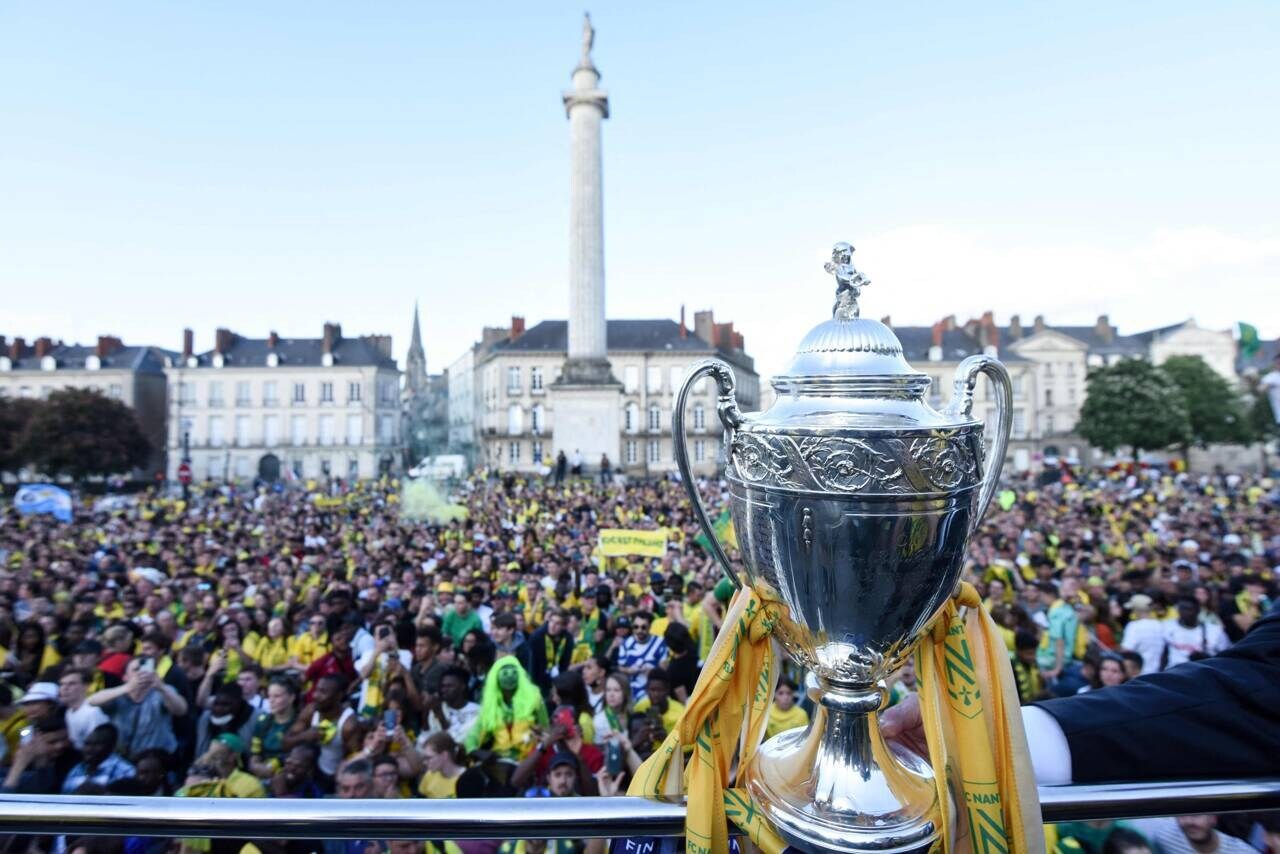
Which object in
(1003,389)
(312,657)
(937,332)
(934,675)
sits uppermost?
(937,332)

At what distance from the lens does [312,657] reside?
22.8 ft

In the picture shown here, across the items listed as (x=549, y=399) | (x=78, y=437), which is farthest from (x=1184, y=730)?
(x=78, y=437)

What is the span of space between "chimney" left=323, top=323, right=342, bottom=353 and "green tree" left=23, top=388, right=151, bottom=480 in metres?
15.2

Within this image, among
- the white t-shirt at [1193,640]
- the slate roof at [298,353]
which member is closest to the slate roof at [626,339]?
the slate roof at [298,353]

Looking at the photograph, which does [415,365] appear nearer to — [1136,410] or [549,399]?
[549,399]

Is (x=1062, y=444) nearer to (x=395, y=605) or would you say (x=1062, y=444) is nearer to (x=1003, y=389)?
(x=395, y=605)

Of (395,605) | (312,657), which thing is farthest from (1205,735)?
(395,605)

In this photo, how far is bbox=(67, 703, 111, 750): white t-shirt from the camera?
4.83 m

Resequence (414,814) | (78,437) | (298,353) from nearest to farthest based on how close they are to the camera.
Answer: (414,814) < (78,437) < (298,353)

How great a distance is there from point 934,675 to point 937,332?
214 feet

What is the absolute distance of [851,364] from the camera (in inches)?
51.1

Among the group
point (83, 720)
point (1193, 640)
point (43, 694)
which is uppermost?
point (43, 694)

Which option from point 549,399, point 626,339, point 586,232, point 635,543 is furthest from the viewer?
point 626,339

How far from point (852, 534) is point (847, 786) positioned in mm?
429
